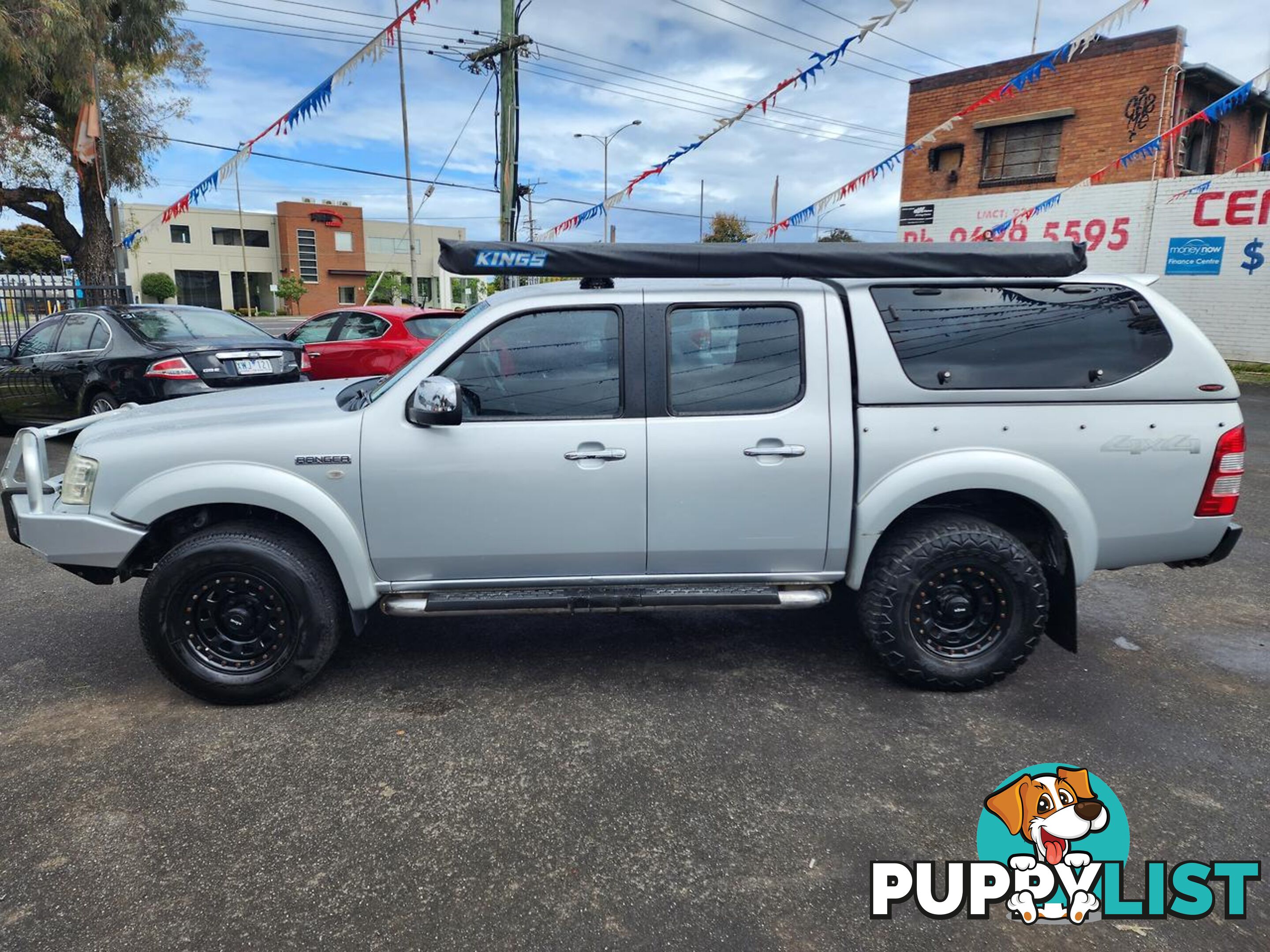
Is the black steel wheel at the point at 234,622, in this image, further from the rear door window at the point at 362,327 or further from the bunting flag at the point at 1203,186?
the bunting flag at the point at 1203,186

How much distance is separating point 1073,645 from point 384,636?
131 inches

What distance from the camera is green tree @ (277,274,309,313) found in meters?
61.8

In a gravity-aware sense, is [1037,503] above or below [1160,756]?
above

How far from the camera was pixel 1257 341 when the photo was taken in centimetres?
1752

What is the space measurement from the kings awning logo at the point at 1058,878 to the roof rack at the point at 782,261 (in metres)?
2.19

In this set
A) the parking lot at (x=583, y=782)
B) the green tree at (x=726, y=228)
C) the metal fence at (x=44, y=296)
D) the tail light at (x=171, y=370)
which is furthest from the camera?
the green tree at (x=726, y=228)

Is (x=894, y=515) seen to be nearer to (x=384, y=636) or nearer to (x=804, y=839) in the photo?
(x=804, y=839)

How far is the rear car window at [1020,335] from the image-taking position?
367 centimetres

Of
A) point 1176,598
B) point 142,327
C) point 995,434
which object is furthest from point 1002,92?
point 142,327

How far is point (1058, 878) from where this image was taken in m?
2.60

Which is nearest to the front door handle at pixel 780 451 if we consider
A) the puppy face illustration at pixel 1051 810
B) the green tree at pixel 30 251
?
the puppy face illustration at pixel 1051 810

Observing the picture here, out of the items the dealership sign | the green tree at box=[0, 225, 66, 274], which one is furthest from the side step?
the green tree at box=[0, 225, 66, 274]

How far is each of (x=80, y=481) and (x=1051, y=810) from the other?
4.01m

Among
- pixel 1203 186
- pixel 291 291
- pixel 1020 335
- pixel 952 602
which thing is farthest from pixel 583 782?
pixel 291 291
